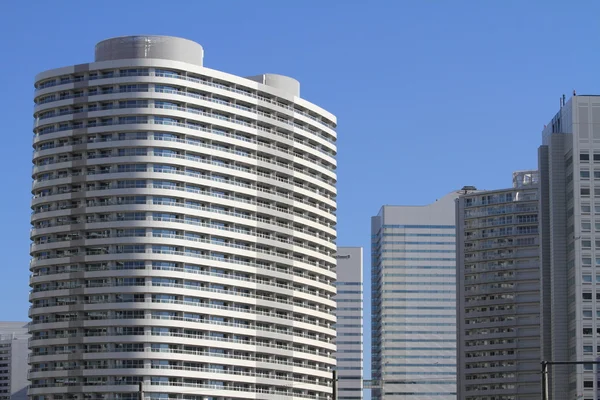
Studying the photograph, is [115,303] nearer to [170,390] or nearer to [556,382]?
[170,390]

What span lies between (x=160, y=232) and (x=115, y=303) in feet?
40.6

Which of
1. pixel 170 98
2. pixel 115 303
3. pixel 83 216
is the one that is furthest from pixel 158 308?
pixel 170 98

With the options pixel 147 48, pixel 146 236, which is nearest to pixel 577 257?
pixel 146 236

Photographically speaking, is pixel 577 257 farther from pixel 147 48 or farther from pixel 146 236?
pixel 147 48

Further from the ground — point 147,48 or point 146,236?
point 147,48

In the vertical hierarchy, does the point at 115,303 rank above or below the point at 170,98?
below

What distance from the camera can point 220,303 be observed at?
632 feet

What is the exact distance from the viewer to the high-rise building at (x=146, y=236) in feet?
607

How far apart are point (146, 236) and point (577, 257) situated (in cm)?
6597

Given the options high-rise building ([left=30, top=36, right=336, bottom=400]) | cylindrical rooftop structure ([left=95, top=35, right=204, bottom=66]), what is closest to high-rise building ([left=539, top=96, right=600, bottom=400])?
high-rise building ([left=30, top=36, right=336, bottom=400])

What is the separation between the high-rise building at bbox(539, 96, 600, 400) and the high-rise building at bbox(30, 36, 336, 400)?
44.7 meters

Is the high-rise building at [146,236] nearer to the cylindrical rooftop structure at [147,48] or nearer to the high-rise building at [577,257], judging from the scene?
the cylindrical rooftop structure at [147,48]

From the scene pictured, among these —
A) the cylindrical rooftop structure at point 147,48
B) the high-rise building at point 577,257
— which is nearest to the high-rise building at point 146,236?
the cylindrical rooftop structure at point 147,48

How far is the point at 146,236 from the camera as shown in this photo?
18600 cm
